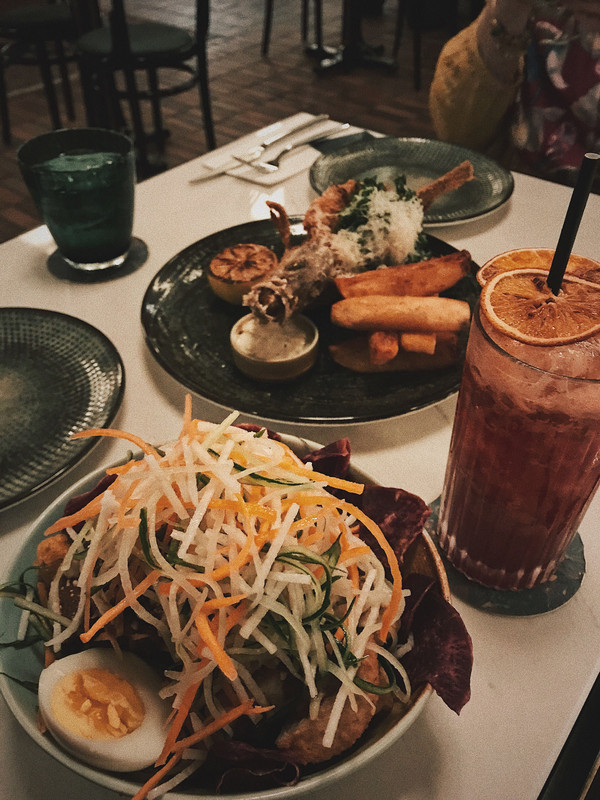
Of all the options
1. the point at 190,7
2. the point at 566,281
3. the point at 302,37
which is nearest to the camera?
the point at 566,281

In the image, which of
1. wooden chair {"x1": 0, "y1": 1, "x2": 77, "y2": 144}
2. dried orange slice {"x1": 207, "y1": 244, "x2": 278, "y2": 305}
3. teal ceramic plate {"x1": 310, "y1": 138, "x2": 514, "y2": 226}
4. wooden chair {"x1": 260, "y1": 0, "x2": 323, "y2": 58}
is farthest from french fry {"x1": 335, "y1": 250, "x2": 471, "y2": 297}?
wooden chair {"x1": 260, "y1": 0, "x2": 323, "y2": 58}

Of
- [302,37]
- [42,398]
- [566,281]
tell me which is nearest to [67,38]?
[302,37]

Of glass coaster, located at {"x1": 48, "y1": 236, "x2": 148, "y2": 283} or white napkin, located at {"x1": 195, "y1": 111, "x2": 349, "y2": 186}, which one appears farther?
white napkin, located at {"x1": 195, "y1": 111, "x2": 349, "y2": 186}

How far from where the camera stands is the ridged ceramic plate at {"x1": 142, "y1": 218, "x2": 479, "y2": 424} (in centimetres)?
95

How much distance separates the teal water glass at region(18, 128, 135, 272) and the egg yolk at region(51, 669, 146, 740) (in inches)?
36.4

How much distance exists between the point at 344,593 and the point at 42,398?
0.62 m

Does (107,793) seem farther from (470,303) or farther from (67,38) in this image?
(67,38)

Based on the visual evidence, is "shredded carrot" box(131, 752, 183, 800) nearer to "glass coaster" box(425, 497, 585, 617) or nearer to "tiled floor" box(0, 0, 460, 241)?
"glass coaster" box(425, 497, 585, 617)

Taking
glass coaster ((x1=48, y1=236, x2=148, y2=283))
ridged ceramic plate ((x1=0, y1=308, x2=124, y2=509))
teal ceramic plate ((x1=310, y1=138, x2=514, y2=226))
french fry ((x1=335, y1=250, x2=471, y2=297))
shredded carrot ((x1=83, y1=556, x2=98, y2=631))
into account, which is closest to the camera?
shredded carrot ((x1=83, y1=556, x2=98, y2=631))

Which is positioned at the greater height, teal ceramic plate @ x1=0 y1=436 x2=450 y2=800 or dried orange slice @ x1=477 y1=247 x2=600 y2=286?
dried orange slice @ x1=477 y1=247 x2=600 y2=286

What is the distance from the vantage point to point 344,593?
2.02ft

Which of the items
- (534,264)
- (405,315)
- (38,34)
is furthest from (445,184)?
(38,34)

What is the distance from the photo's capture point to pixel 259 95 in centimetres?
480

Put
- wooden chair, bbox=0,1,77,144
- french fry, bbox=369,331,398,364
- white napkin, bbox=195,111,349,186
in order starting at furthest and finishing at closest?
wooden chair, bbox=0,1,77,144, white napkin, bbox=195,111,349,186, french fry, bbox=369,331,398,364
